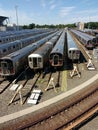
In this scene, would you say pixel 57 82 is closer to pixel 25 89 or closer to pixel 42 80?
pixel 42 80

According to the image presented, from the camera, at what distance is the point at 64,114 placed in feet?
39.4

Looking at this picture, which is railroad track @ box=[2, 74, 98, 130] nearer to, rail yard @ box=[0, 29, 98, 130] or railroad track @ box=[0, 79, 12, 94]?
rail yard @ box=[0, 29, 98, 130]

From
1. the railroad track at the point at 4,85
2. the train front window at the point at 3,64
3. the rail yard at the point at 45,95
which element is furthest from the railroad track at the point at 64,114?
the train front window at the point at 3,64

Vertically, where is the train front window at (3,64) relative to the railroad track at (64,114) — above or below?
above

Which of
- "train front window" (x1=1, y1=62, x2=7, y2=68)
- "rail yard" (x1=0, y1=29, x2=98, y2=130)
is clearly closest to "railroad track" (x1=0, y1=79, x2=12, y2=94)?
"rail yard" (x1=0, y1=29, x2=98, y2=130)

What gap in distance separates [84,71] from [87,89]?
6118mm

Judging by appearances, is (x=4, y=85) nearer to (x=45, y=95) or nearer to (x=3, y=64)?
(x=3, y=64)

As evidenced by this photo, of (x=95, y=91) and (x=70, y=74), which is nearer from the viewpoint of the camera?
(x=95, y=91)

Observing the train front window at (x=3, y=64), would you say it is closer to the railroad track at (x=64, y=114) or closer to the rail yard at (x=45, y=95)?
the rail yard at (x=45, y=95)

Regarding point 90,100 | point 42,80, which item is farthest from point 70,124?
point 42,80

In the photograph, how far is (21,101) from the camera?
45.9 ft

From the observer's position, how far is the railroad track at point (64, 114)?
1070 centimetres

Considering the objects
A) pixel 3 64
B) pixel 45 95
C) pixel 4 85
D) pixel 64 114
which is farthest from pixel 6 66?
pixel 64 114

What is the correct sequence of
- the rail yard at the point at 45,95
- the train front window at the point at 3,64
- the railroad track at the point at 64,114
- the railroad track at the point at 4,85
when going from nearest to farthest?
the railroad track at the point at 64,114 < the rail yard at the point at 45,95 < the railroad track at the point at 4,85 < the train front window at the point at 3,64
